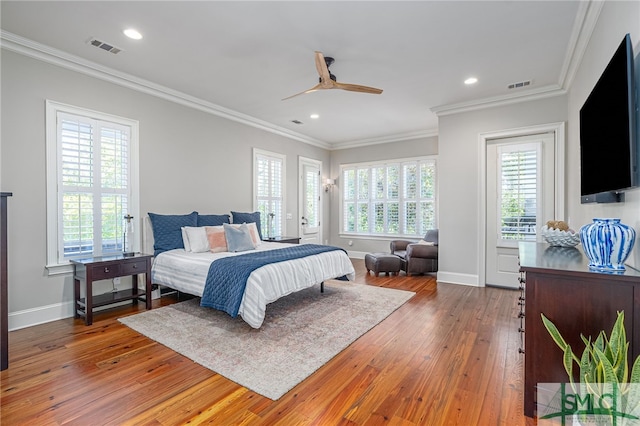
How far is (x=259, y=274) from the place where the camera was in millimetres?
3047

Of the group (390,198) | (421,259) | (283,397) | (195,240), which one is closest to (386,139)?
(390,198)

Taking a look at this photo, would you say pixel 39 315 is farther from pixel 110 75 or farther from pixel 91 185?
pixel 110 75

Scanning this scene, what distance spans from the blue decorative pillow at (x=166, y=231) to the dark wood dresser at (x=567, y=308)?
3.93m

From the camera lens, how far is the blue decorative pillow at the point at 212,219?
15.3 ft

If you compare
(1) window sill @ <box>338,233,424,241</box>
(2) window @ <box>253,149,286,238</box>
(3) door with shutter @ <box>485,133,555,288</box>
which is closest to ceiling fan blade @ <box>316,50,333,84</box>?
(2) window @ <box>253,149,286,238</box>

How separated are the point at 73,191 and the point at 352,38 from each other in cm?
342

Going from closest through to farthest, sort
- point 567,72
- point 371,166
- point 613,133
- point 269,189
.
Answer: point 613,133 < point 567,72 < point 269,189 < point 371,166

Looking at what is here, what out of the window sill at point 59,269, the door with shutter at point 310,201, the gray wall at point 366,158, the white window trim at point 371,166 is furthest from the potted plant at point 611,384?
the door with shutter at point 310,201

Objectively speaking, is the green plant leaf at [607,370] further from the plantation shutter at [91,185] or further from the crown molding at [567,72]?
the plantation shutter at [91,185]

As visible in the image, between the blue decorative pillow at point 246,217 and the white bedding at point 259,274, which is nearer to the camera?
the white bedding at point 259,274

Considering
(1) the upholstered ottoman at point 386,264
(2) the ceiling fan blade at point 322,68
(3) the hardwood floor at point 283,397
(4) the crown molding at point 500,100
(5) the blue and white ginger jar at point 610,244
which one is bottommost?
(3) the hardwood floor at point 283,397

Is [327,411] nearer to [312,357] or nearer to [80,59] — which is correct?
[312,357]

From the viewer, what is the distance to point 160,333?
2992mm

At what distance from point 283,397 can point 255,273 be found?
1252mm
